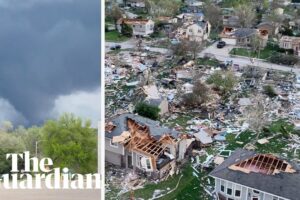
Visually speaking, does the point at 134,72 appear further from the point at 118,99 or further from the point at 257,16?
the point at 257,16

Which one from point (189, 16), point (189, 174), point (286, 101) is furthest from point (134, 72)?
point (286, 101)

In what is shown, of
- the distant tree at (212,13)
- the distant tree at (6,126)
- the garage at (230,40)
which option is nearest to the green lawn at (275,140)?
the garage at (230,40)

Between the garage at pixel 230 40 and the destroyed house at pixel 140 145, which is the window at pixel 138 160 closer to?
the destroyed house at pixel 140 145

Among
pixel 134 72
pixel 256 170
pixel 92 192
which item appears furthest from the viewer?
pixel 92 192

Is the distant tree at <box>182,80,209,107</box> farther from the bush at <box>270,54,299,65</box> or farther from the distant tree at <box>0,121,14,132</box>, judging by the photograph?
the distant tree at <box>0,121,14,132</box>

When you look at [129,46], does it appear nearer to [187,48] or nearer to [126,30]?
[126,30]

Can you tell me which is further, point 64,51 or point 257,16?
point 64,51

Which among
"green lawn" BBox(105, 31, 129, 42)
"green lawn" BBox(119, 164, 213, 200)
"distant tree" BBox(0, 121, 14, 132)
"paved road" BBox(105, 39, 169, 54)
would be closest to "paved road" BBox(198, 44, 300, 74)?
"paved road" BBox(105, 39, 169, 54)
